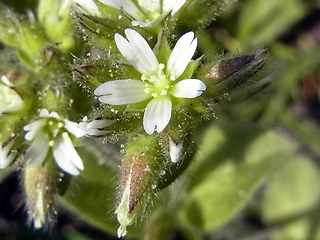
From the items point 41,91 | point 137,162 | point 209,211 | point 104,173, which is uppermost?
point 41,91

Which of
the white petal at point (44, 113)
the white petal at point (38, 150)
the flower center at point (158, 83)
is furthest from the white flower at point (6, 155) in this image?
the flower center at point (158, 83)

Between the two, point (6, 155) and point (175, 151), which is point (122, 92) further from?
point (6, 155)

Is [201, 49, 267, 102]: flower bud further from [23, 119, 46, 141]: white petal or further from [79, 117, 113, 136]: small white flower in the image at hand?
[23, 119, 46, 141]: white petal

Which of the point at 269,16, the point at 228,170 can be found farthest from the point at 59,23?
the point at 269,16

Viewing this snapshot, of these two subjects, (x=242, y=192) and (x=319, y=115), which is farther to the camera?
(x=319, y=115)

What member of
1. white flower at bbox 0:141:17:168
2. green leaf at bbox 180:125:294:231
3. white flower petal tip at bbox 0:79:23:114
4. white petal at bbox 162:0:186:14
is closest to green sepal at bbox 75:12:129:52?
white petal at bbox 162:0:186:14

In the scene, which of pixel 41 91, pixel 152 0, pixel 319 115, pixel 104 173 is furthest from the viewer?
pixel 319 115

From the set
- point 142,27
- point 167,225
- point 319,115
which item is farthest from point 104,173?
point 319,115

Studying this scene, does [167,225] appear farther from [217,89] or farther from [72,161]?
[217,89]
